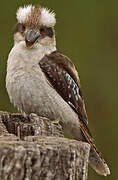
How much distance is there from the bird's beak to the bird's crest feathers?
127mm

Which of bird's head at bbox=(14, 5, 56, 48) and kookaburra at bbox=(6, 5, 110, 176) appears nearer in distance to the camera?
kookaburra at bbox=(6, 5, 110, 176)

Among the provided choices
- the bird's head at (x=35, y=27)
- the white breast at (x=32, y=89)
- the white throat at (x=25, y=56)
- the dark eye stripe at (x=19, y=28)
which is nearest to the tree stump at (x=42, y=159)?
the white breast at (x=32, y=89)

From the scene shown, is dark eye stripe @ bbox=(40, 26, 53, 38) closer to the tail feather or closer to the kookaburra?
the kookaburra

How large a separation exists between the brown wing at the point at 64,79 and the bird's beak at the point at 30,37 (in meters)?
0.17

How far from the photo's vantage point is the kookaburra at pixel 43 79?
460 centimetres

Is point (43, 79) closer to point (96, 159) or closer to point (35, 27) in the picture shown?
point (35, 27)

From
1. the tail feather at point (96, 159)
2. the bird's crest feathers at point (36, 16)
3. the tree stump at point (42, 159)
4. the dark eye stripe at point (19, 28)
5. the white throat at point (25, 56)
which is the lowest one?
the tail feather at point (96, 159)

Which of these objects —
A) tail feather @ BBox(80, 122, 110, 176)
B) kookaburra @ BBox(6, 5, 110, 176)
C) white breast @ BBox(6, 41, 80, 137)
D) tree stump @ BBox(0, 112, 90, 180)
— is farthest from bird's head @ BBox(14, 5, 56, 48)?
tree stump @ BBox(0, 112, 90, 180)

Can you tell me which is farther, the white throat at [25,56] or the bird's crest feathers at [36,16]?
the bird's crest feathers at [36,16]

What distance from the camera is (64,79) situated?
4848mm

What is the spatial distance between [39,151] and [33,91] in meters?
1.84

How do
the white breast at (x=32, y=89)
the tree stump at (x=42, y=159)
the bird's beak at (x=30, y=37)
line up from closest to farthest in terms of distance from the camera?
1. the tree stump at (x=42, y=159)
2. the white breast at (x=32, y=89)
3. the bird's beak at (x=30, y=37)

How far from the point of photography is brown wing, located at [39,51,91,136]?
186 inches

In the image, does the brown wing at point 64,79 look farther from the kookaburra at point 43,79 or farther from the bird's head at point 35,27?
the bird's head at point 35,27
